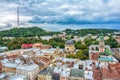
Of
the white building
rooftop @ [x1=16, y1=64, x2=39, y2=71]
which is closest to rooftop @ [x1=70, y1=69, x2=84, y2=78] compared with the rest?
the white building

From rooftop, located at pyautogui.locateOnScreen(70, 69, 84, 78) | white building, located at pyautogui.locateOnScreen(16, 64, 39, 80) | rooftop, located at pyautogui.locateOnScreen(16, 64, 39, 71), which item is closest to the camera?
rooftop, located at pyautogui.locateOnScreen(70, 69, 84, 78)

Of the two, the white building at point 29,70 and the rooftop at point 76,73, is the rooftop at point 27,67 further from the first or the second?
the rooftop at point 76,73

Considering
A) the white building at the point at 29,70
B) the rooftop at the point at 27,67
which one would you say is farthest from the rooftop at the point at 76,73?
the rooftop at the point at 27,67

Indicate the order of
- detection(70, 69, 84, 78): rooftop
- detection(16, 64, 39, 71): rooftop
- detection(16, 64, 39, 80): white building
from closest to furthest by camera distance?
1. detection(70, 69, 84, 78): rooftop
2. detection(16, 64, 39, 80): white building
3. detection(16, 64, 39, 71): rooftop

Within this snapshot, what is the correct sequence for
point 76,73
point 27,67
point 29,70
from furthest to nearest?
point 27,67 → point 29,70 → point 76,73

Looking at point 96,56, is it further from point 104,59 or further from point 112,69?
point 112,69

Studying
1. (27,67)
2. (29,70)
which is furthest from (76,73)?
(27,67)

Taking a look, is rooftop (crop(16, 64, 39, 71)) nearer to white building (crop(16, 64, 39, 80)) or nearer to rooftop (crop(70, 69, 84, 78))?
white building (crop(16, 64, 39, 80))

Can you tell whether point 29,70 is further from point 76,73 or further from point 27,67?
point 76,73

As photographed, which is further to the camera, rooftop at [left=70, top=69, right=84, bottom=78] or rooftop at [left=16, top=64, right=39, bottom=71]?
rooftop at [left=16, top=64, right=39, bottom=71]

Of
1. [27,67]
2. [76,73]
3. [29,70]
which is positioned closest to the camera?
[76,73]

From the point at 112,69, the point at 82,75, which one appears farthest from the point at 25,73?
the point at 112,69

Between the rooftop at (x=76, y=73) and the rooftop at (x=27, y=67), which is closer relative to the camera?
the rooftop at (x=76, y=73)
